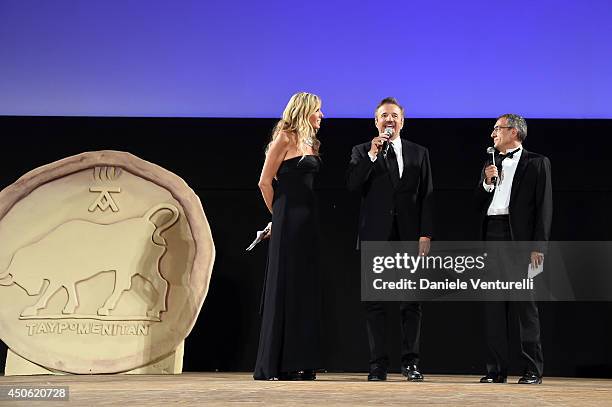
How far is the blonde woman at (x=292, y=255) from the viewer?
134 inches

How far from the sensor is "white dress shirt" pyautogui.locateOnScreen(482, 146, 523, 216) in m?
3.67

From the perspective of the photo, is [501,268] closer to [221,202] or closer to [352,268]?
[352,268]

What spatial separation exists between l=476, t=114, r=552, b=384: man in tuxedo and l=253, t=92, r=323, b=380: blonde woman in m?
0.86

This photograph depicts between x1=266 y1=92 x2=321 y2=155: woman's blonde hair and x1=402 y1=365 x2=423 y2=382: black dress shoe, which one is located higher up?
x1=266 y1=92 x2=321 y2=155: woman's blonde hair

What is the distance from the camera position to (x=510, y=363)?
451 cm

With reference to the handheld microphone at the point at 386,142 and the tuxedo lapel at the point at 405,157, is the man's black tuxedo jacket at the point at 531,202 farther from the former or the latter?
the handheld microphone at the point at 386,142

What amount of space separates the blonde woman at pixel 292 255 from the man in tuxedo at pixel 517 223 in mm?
861

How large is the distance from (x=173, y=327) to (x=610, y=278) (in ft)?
8.46

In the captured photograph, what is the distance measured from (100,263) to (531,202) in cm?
234

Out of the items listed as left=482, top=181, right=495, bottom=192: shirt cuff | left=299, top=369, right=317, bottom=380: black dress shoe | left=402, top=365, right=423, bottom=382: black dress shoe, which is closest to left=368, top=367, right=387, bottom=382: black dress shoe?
left=402, top=365, right=423, bottom=382: black dress shoe

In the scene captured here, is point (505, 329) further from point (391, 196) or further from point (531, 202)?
point (391, 196)

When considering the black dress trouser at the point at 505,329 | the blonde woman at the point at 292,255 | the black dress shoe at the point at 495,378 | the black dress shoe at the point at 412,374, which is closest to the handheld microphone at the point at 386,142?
the blonde woman at the point at 292,255

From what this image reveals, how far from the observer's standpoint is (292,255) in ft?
11.5

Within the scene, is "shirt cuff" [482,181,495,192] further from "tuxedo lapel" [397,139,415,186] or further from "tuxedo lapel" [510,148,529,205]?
"tuxedo lapel" [397,139,415,186]
